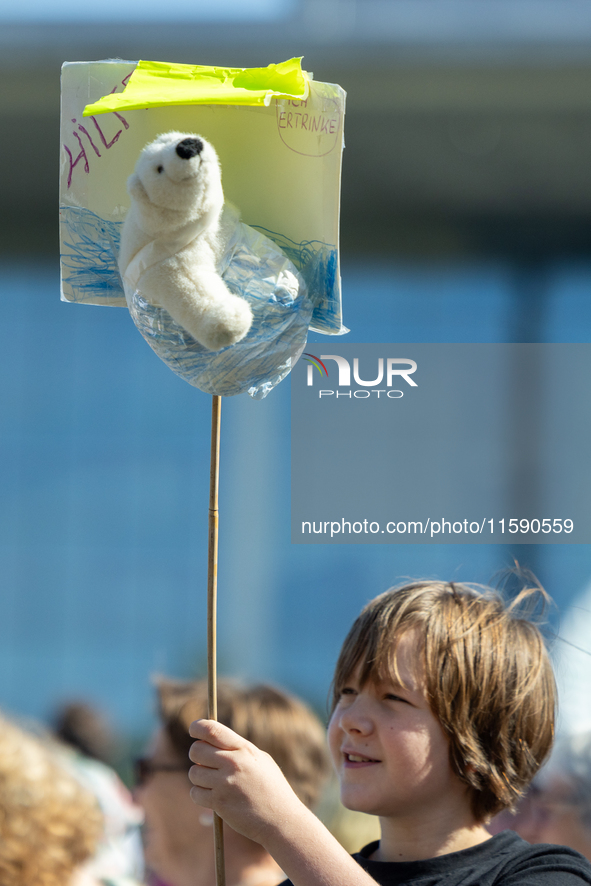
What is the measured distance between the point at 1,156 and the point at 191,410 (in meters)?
1.17

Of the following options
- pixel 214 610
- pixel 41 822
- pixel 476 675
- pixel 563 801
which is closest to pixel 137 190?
pixel 214 610

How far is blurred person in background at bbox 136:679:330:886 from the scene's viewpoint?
1386mm

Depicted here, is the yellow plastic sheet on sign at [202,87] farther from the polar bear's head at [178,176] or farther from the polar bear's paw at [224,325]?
the polar bear's paw at [224,325]

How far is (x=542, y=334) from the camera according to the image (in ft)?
10.1

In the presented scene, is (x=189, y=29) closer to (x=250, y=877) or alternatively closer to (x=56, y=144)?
(x=56, y=144)

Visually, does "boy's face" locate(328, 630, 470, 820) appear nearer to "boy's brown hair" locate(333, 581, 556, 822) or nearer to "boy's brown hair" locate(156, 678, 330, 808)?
Result: "boy's brown hair" locate(333, 581, 556, 822)

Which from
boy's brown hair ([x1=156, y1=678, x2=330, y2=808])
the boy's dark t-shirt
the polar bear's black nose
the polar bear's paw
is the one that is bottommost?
boy's brown hair ([x1=156, y1=678, x2=330, y2=808])

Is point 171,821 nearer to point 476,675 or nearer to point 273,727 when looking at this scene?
point 273,727

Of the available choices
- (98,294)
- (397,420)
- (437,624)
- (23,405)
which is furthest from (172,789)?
(23,405)

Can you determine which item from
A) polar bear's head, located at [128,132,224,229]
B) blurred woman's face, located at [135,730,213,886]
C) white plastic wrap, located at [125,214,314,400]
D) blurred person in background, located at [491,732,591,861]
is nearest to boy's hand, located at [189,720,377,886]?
white plastic wrap, located at [125,214,314,400]

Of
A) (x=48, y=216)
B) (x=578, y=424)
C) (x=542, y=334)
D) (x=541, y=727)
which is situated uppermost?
(x=48, y=216)

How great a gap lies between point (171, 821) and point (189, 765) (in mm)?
93

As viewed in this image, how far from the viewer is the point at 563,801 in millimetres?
1457

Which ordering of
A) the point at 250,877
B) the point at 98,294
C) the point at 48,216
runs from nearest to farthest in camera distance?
the point at 98,294 → the point at 250,877 → the point at 48,216
